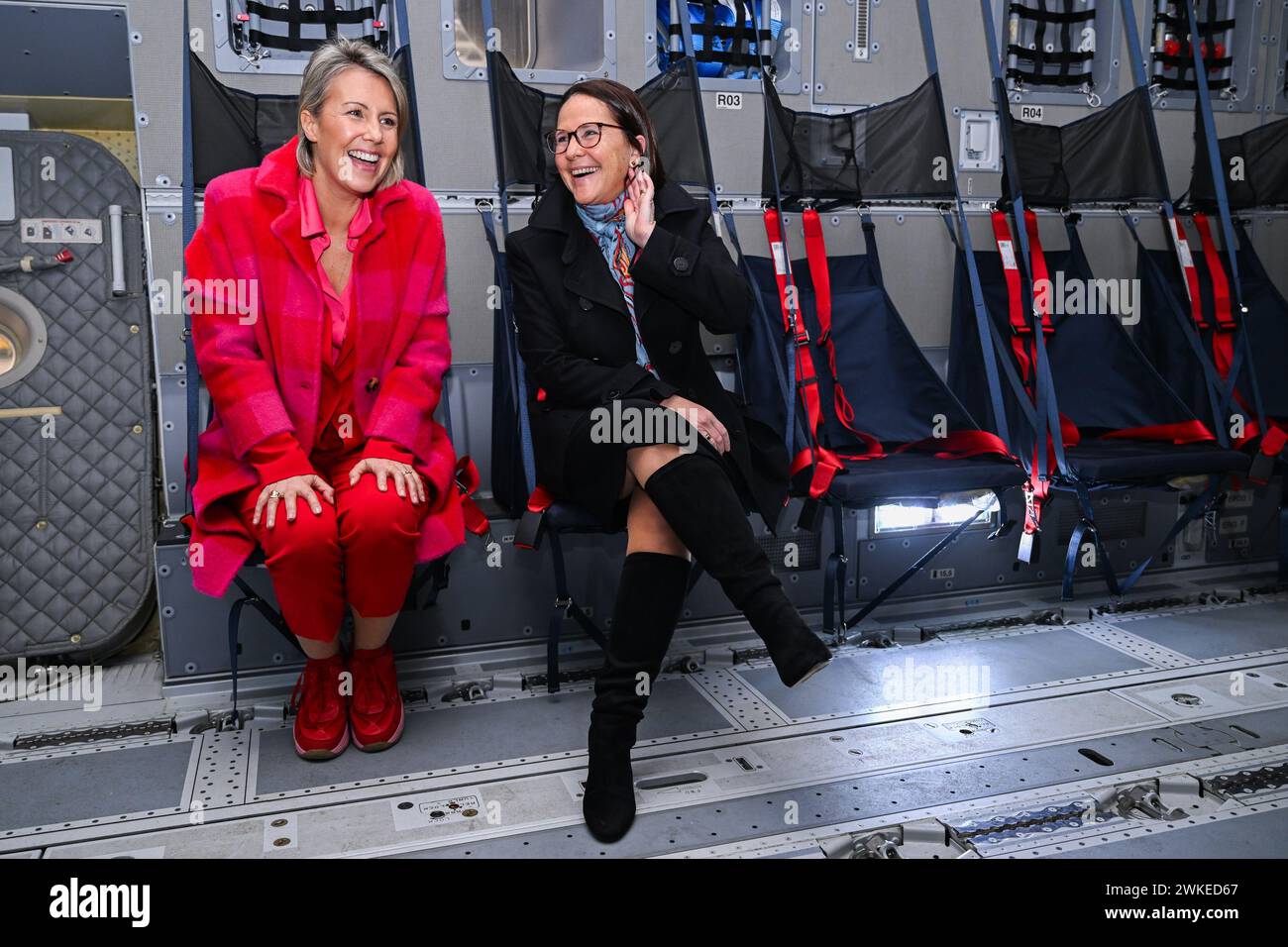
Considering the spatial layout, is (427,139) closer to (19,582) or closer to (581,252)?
(581,252)

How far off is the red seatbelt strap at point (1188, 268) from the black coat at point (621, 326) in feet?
6.52

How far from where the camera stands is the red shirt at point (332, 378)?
216 centimetres

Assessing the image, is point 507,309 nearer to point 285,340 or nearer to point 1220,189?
point 285,340

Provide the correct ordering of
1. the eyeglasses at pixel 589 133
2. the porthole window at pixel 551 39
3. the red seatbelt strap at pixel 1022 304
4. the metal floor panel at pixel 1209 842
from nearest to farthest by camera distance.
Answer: the metal floor panel at pixel 1209 842, the eyeglasses at pixel 589 133, the porthole window at pixel 551 39, the red seatbelt strap at pixel 1022 304

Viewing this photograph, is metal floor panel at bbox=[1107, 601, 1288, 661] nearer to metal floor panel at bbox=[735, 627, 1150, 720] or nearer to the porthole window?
metal floor panel at bbox=[735, 627, 1150, 720]

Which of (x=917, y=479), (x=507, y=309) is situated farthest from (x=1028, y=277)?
(x=507, y=309)

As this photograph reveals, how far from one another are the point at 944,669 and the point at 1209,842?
37.8 inches

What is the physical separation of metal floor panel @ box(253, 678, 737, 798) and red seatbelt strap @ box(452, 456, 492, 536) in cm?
48

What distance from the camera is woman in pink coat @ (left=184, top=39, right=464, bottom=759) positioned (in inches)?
84.3

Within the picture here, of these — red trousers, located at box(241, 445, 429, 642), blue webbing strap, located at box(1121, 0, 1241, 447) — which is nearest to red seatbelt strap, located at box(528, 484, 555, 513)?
red trousers, located at box(241, 445, 429, 642)

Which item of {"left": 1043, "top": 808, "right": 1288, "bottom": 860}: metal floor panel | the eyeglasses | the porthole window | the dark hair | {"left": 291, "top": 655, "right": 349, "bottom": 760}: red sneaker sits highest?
the porthole window

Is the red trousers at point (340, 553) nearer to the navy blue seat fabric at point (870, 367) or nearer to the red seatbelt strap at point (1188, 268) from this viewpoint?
the navy blue seat fabric at point (870, 367)

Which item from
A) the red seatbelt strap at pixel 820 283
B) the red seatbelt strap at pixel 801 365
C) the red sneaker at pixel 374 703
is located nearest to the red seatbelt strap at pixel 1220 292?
the red seatbelt strap at pixel 820 283

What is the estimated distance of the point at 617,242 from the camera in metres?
2.52
